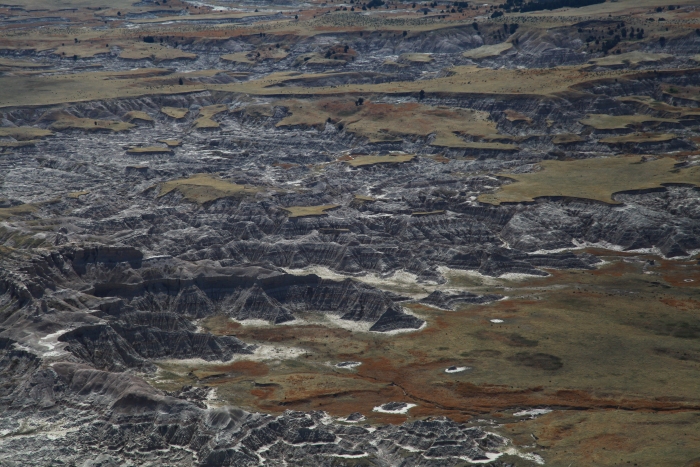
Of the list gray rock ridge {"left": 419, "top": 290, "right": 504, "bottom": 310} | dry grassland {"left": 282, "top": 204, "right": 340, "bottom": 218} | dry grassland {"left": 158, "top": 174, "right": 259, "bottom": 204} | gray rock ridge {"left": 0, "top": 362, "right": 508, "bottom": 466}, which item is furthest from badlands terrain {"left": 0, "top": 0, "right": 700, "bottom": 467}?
dry grassland {"left": 282, "top": 204, "right": 340, "bottom": 218}

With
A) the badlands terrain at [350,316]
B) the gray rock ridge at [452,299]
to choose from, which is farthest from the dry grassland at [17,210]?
the gray rock ridge at [452,299]

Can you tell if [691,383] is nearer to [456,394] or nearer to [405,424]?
[456,394]

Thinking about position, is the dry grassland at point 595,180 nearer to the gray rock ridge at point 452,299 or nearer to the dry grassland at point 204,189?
the gray rock ridge at point 452,299

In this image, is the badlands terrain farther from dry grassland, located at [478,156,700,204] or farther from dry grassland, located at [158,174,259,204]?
dry grassland, located at [478,156,700,204]

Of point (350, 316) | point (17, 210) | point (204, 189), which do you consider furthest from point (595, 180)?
point (17, 210)

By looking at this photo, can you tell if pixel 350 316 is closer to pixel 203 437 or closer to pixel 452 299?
pixel 452 299

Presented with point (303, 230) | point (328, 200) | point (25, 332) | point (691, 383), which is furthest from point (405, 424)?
point (328, 200)

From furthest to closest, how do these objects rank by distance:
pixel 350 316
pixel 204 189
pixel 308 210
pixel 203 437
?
pixel 204 189 < pixel 308 210 < pixel 350 316 < pixel 203 437
